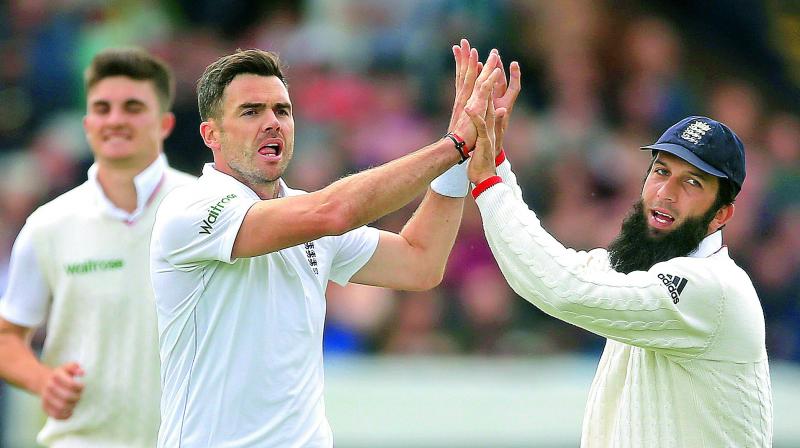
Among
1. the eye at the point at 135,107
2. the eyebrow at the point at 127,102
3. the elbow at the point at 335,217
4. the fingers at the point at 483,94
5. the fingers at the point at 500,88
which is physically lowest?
the elbow at the point at 335,217

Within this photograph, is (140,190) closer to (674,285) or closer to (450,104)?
(674,285)

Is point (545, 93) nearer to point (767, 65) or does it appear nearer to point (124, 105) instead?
point (767, 65)

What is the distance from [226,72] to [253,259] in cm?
73

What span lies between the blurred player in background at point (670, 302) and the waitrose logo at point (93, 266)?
2.13 m

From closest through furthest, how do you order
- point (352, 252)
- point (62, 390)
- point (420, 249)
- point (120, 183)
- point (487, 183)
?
point (487, 183) < point (352, 252) < point (420, 249) < point (62, 390) < point (120, 183)

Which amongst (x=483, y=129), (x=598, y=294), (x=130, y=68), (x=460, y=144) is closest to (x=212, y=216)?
(x=460, y=144)

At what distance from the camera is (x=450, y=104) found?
11523 millimetres

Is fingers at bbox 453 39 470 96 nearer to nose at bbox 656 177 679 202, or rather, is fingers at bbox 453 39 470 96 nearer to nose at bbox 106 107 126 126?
nose at bbox 656 177 679 202

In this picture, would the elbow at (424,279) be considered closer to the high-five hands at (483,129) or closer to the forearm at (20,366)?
the high-five hands at (483,129)

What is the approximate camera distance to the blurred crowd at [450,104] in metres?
9.85

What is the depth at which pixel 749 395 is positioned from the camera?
4852 millimetres

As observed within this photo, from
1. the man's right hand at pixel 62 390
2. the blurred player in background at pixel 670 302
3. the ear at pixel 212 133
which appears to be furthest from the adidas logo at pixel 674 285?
the man's right hand at pixel 62 390

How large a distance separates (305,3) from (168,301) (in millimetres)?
7671

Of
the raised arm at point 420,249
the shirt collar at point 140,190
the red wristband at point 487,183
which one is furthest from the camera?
the shirt collar at point 140,190
